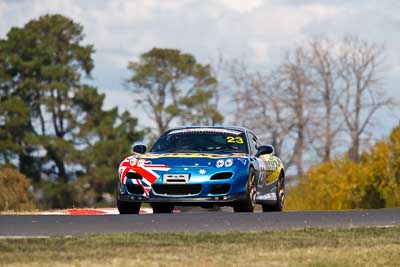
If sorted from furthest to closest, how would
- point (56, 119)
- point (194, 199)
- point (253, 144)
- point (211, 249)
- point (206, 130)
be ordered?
point (56, 119) < point (253, 144) < point (206, 130) < point (194, 199) < point (211, 249)

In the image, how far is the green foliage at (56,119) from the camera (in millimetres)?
62375

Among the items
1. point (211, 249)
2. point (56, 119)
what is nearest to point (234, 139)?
point (211, 249)

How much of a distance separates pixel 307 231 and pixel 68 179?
5065 centimetres

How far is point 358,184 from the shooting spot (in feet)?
147

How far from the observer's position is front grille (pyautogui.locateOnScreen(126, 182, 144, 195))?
17.9m

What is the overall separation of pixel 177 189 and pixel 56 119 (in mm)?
46957

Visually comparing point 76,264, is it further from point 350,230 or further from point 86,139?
point 86,139

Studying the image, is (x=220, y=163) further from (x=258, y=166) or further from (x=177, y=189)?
(x=258, y=166)

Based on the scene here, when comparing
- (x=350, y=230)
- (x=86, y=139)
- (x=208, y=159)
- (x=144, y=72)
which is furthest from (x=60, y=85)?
(x=350, y=230)

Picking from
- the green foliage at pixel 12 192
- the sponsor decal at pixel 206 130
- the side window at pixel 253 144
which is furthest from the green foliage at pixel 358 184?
the sponsor decal at pixel 206 130

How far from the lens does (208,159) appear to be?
710 inches

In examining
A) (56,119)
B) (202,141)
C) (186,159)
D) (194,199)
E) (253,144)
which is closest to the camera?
(194,199)

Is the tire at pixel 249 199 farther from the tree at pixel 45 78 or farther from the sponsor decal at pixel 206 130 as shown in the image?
the tree at pixel 45 78

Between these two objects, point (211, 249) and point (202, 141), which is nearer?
point (211, 249)
